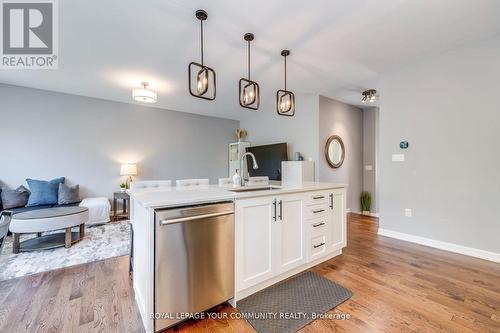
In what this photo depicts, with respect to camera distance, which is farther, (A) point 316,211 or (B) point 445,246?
(B) point 445,246

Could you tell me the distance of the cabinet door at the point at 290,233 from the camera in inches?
82.0

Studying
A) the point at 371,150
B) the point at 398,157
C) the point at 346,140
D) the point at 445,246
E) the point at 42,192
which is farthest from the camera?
the point at 371,150

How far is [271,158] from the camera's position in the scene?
5281 millimetres

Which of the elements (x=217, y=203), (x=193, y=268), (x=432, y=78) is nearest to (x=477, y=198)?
(x=432, y=78)

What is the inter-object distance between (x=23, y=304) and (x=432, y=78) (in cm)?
542

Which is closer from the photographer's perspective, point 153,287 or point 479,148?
point 153,287

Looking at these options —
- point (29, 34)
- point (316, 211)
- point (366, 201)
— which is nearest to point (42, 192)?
point (29, 34)

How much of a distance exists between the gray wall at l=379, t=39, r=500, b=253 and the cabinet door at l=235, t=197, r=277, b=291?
2.66 meters

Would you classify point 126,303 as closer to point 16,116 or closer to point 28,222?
point 28,222

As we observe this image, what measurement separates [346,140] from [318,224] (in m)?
3.40

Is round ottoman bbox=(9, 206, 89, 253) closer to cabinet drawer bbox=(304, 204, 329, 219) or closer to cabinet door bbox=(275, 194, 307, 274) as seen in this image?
cabinet door bbox=(275, 194, 307, 274)

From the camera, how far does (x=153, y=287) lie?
1.44 metres

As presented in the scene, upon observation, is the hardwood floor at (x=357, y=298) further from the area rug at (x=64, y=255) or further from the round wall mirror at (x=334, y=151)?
the round wall mirror at (x=334, y=151)

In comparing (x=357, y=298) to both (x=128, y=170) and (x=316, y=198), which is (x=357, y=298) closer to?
(x=316, y=198)
